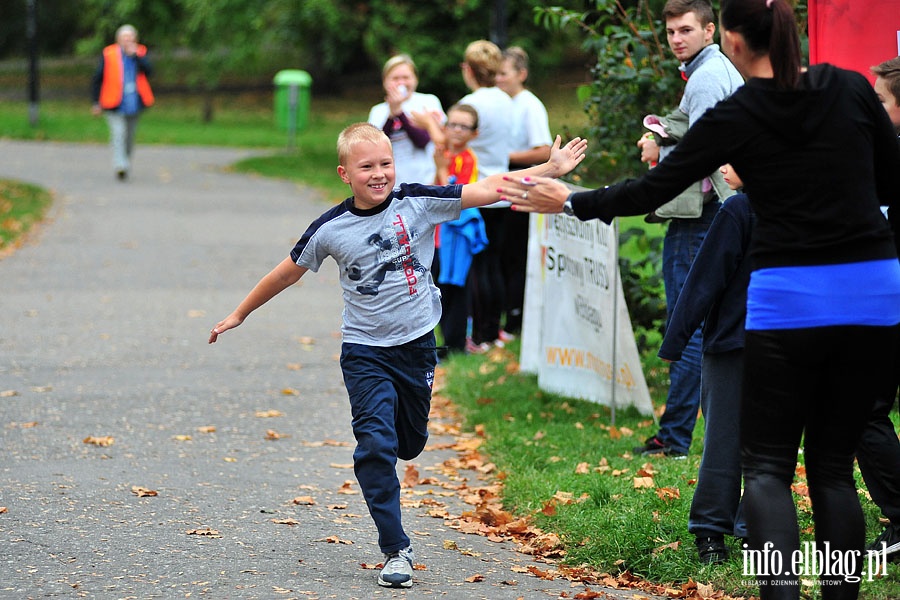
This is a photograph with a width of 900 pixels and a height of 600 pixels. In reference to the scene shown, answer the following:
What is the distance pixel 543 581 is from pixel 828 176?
6.71ft

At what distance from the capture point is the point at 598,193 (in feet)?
13.1

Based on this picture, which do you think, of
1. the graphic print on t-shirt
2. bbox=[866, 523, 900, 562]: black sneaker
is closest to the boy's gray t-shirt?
the graphic print on t-shirt

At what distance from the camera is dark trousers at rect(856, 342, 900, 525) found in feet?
15.4

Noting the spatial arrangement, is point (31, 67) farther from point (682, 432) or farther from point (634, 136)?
point (682, 432)

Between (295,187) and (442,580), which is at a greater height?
(295,187)

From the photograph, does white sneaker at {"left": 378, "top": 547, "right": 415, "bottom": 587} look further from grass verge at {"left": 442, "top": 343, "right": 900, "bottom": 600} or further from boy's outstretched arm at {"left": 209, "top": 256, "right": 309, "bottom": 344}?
boy's outstretched arm at {"left": 209, "top": 256, "right": 309, "bottom": 344}

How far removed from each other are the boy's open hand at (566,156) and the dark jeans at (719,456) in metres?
0.90

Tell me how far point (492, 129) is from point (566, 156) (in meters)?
4.92

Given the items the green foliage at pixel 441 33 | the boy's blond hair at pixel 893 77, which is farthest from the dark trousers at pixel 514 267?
the green foliage at pixel 441 33

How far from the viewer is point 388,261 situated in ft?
16.0

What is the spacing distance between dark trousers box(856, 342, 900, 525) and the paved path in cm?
125

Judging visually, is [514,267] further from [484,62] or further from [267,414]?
[267,414]

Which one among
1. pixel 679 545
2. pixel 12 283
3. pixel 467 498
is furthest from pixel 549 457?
pixel 12 283

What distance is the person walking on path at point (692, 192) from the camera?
5773mm
